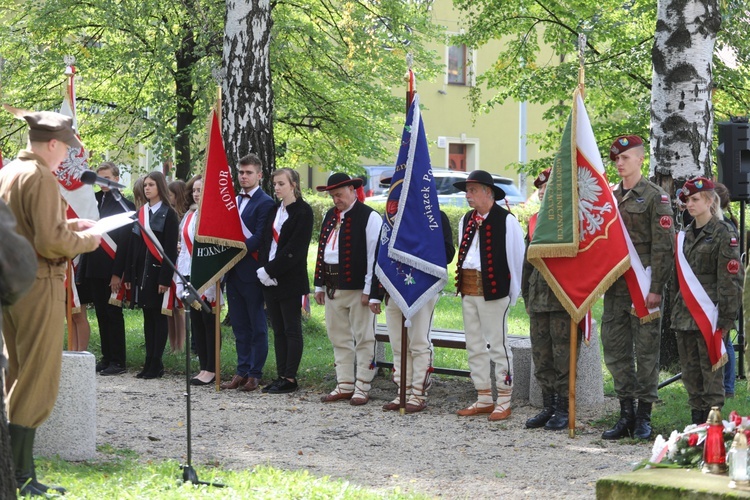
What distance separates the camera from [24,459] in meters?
6.22

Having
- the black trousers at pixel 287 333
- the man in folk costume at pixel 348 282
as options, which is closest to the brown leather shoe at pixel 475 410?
the man in folk costume at pixel 348 282

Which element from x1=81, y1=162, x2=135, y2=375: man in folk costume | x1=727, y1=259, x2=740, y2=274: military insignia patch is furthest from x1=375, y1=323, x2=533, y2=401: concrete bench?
x1=81, y1=162, x2=135, y2=375: man in folk costume

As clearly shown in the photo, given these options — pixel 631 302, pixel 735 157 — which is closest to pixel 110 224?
pixel 631 302

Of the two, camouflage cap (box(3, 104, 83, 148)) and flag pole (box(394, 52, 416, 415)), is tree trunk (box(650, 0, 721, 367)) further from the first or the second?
camouflage cap (box(3, 104, 83, 148))

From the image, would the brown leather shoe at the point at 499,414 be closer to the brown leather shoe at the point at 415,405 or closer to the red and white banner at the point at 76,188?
the brown leather shoe at the point at 415,405

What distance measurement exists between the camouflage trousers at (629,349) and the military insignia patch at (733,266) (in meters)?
0.65

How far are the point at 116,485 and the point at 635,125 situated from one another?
13032 millimetres

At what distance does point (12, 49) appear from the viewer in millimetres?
19719

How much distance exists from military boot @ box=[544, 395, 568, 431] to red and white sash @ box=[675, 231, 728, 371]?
1.30 m

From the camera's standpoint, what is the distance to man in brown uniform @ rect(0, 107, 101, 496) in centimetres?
613

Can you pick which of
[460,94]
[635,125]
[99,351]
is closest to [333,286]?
[99,351]

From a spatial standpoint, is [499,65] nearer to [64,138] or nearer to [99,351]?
[99,351]

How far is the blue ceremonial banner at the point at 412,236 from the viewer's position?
31.8 ft

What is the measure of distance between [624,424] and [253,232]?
13.8 feet
